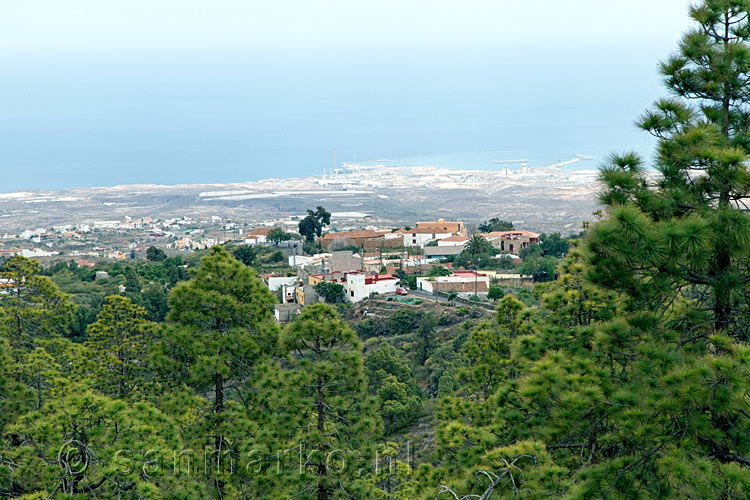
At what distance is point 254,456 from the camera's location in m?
7.15

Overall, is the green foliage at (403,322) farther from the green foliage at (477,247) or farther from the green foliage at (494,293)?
the green foliage at (477,247)

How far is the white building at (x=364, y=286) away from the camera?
30797 millimetres

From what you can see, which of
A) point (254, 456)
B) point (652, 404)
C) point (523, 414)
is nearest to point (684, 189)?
point (652, 404)

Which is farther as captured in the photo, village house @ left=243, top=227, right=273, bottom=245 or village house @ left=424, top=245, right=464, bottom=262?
village house @ left=243, top=227, right=273, bottom=245

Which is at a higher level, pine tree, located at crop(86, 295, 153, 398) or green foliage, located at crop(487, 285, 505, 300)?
pine tree, located at crop(86, 295, 153, 398)

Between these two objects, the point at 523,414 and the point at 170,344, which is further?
the point at 170,344

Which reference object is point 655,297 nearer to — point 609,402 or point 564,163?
point 609,402

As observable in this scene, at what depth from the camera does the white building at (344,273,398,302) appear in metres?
30.8

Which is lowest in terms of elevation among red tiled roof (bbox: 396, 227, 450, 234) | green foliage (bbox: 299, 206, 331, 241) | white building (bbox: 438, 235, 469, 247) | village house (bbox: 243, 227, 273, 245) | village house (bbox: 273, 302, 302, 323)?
village house (bbox: 273, 302, 302, 323)

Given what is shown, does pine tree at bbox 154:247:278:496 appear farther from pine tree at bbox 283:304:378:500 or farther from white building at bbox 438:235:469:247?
white building at bbox 438:235:469:247

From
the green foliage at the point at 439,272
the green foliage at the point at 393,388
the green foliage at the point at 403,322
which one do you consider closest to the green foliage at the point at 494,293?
the green foliage at the point at 403,322

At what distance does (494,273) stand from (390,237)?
17.5 meters

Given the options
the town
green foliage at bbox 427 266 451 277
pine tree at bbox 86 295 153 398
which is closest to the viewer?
pine tree at bbox 86 295 153 398

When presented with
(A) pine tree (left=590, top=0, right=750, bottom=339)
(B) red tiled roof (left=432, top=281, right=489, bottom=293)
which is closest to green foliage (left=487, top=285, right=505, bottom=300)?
(B) red tiled roof (left=432, top=281, right=489, bottom=293)
